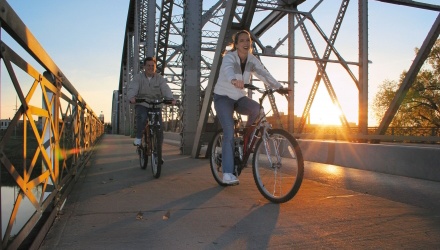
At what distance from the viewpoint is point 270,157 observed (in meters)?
3.77

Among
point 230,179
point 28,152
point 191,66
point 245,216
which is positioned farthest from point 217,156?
point 191,66

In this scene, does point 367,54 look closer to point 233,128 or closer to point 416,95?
point 233,128

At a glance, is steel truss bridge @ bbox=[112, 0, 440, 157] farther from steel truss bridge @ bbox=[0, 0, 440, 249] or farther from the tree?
the tree

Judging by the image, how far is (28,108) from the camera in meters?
2.12

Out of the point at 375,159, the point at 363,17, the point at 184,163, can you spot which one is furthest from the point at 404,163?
the point at 363,17

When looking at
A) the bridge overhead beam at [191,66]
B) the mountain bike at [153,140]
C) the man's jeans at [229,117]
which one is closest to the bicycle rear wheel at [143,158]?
the mountain bike at [153,140]

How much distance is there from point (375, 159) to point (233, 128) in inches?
80.8

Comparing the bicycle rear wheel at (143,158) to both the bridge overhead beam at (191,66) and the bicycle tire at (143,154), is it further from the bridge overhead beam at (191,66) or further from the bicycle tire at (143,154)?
the bridge overhead beam at (191,66)

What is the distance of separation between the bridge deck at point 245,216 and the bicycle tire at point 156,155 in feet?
1.13

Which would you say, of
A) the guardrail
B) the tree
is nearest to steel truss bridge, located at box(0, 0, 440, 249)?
the guardrail

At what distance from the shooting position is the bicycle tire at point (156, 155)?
5199mm

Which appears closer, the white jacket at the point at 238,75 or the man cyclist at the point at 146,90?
the white jacket at the point at 238,75

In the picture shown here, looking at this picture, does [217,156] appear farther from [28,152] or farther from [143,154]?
[28,152]

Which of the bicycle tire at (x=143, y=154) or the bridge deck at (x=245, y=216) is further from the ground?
the bicycle tire at (x=143, y=154)
